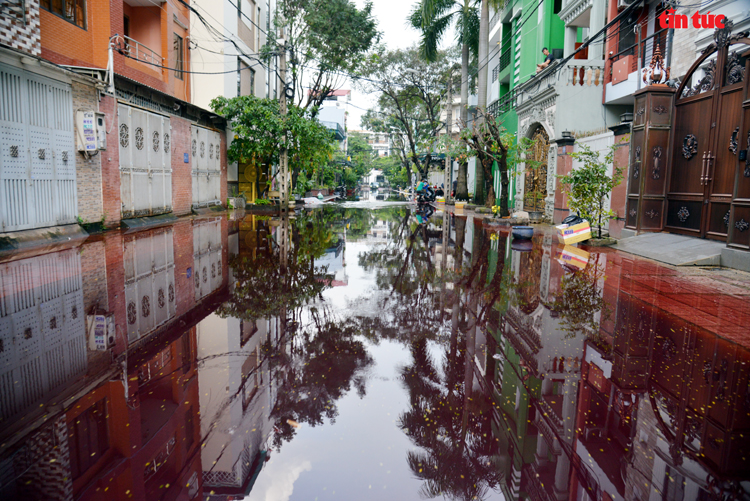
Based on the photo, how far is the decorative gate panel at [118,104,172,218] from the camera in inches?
611

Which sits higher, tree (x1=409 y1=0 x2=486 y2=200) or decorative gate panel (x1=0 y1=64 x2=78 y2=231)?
tree (x1=409 y1=0 x2=486 y2=200)

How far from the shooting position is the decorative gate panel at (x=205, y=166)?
70.8 feet

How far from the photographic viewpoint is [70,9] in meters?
15.6

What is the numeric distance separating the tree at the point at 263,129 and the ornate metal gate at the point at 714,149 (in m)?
16.1

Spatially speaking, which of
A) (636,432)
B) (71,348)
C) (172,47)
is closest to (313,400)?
(636,432)

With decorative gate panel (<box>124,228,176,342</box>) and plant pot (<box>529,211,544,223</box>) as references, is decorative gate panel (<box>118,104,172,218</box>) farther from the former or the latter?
plant pot (<box>529,211,544,223</box>)

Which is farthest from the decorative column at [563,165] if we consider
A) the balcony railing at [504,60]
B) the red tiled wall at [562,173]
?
the balcony railing at [504,60]

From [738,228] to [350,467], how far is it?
900 cm

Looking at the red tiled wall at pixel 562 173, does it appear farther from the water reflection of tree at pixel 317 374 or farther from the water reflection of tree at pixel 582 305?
the water reflection of tree at pixel 317 374

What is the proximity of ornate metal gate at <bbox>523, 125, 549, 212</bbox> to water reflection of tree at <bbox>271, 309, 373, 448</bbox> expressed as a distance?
1774 centimetres

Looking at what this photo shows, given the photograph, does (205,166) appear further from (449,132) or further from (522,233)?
(522,233)

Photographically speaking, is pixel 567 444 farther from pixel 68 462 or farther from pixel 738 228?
pixel 738 228

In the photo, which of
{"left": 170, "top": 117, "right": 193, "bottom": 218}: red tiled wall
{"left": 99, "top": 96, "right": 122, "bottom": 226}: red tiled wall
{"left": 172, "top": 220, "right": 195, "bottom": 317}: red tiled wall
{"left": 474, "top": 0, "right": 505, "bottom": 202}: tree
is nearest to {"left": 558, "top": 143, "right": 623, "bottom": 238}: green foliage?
{"left": 172, "top": 220, "right": 195, "bottom": 317}: red tiled wall

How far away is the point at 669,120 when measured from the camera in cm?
1201
